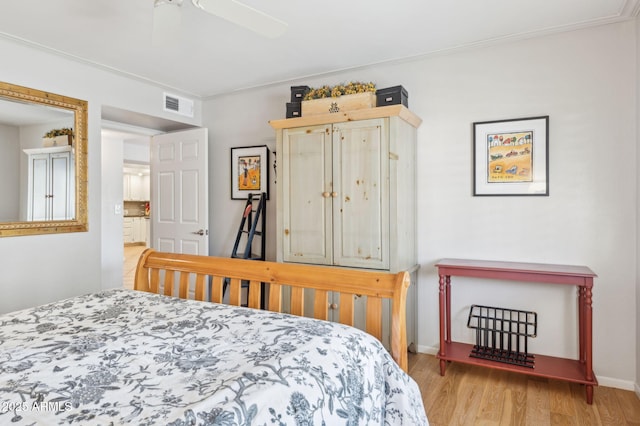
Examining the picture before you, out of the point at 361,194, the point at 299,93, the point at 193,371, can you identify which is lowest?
the point at 193,371

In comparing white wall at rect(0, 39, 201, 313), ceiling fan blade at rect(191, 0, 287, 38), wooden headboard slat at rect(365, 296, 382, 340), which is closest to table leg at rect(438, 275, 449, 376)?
wooden headboard slat at rect(365, 296, 382, 340)

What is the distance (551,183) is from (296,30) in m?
2.05

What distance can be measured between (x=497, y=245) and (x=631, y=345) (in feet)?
3.26

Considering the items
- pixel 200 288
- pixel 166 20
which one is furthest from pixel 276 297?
pixel 166 20

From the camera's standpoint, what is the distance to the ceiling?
2291 mm

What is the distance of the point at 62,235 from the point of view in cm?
304

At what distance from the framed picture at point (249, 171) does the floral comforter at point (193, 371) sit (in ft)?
7.34

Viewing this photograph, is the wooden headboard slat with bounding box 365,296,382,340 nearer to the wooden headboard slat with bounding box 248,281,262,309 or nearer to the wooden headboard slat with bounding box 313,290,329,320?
the wooden headboard slat with bounding box 313,290,329,320

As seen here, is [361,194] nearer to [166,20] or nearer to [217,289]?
[217,289]

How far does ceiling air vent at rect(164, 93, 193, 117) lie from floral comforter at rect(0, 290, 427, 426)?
2616mm

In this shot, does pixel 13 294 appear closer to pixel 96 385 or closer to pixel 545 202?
pixel 96 385

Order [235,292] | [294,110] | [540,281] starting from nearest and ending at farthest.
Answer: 1. [235,292]
2. [540,281]
3. [294,110]

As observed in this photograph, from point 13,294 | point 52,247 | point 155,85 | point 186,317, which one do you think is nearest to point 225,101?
point 155,85

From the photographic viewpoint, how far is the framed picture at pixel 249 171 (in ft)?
12.6
